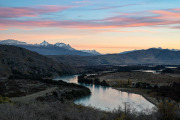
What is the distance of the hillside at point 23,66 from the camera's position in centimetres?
13616

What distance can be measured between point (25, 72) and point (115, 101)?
90506 mm

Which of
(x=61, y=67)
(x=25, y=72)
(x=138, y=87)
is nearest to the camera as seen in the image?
(x=138, y=87)

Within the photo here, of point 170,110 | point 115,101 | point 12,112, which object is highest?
point 12,112

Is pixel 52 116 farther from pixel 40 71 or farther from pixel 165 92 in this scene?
pixel 40 71

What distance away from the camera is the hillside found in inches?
5361

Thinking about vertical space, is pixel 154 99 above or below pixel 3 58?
below

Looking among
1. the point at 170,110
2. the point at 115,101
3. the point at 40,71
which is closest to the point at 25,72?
the point at 40,71

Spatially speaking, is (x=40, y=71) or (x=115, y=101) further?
(x=40, y=71)

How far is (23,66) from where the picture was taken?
492ft

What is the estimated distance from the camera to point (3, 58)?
481 ft

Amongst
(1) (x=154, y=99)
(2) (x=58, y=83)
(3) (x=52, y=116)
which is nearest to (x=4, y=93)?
(2) (x=58, y=83)

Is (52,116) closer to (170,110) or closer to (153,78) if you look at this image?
(170,110)

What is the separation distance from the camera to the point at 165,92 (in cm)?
7562

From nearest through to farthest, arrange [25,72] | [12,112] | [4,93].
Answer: [12,112]
[4,93]
[25,72]
